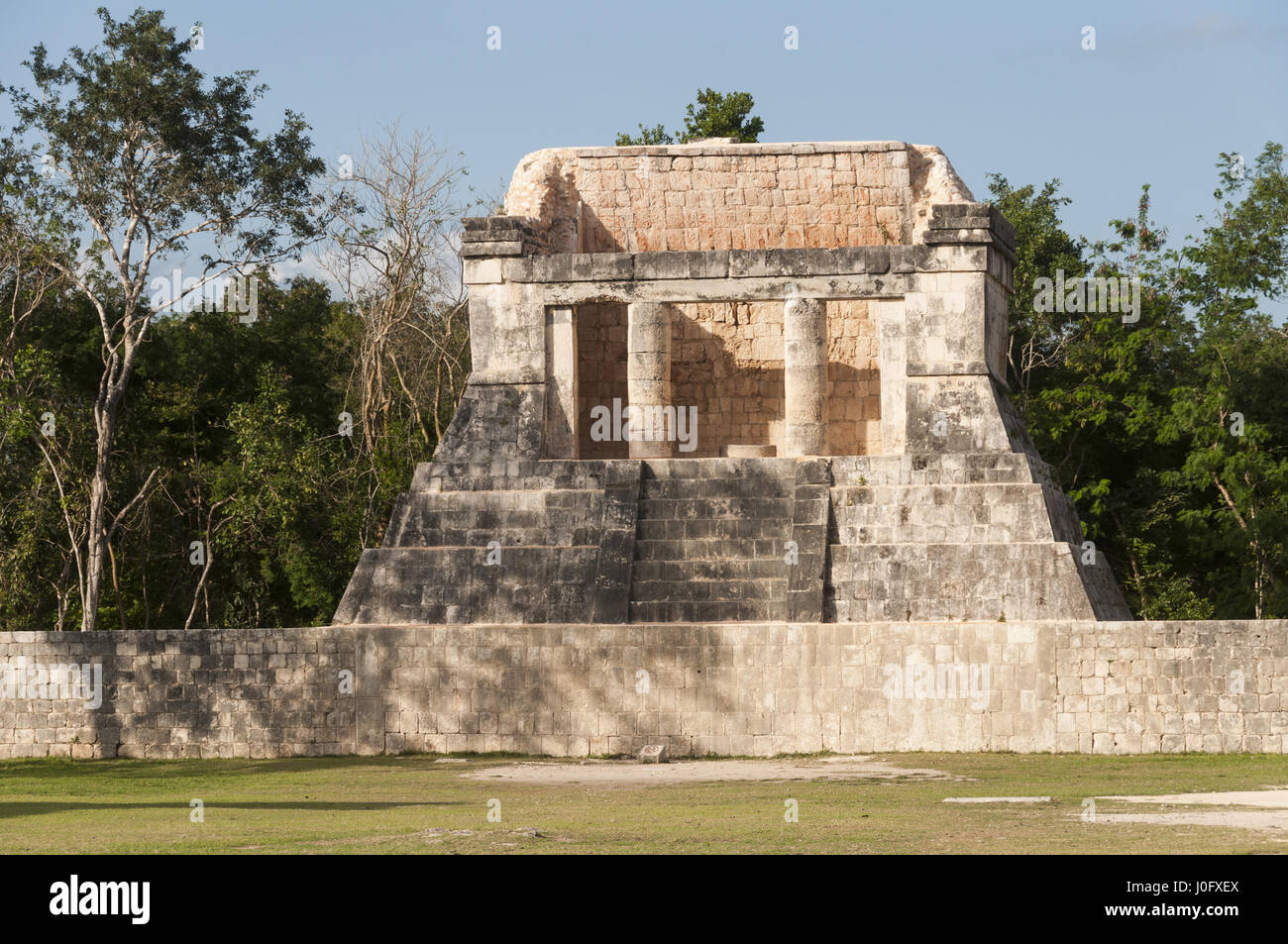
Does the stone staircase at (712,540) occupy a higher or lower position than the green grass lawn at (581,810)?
higher

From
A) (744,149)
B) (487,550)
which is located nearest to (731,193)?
(744,149)

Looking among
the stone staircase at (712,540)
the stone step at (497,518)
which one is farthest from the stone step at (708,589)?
the stone step at (497,518)

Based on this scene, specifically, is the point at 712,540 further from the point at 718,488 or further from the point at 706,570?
the point at 718,488

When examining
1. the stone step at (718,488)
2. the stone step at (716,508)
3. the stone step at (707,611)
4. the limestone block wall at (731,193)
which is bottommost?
the stone step at (707,611)

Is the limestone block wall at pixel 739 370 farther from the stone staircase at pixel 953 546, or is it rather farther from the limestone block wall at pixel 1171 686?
the limestone block wall at pixel 1171 686

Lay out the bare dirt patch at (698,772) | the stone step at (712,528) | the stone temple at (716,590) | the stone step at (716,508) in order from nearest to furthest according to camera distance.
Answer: the bare dirt patch at (698,772)
the stone temple at (716,590)
the stone step at (712,528)
the stone step at (716,508)

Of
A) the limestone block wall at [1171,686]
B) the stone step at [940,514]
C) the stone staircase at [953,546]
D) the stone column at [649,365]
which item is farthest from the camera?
the stone column at [649,365]

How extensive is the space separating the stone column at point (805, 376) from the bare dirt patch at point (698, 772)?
192 inches

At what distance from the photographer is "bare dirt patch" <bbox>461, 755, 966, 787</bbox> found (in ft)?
52.7

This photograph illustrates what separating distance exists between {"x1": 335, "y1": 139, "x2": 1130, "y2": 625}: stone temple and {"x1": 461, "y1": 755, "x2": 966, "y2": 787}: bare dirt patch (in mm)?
1866

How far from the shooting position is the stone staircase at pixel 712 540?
19.6 metres

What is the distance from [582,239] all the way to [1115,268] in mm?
12736

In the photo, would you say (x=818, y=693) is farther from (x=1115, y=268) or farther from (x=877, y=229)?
(x=1115, y=268)

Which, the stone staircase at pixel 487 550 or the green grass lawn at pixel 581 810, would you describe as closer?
the green grass lawn at pixel 581 810
